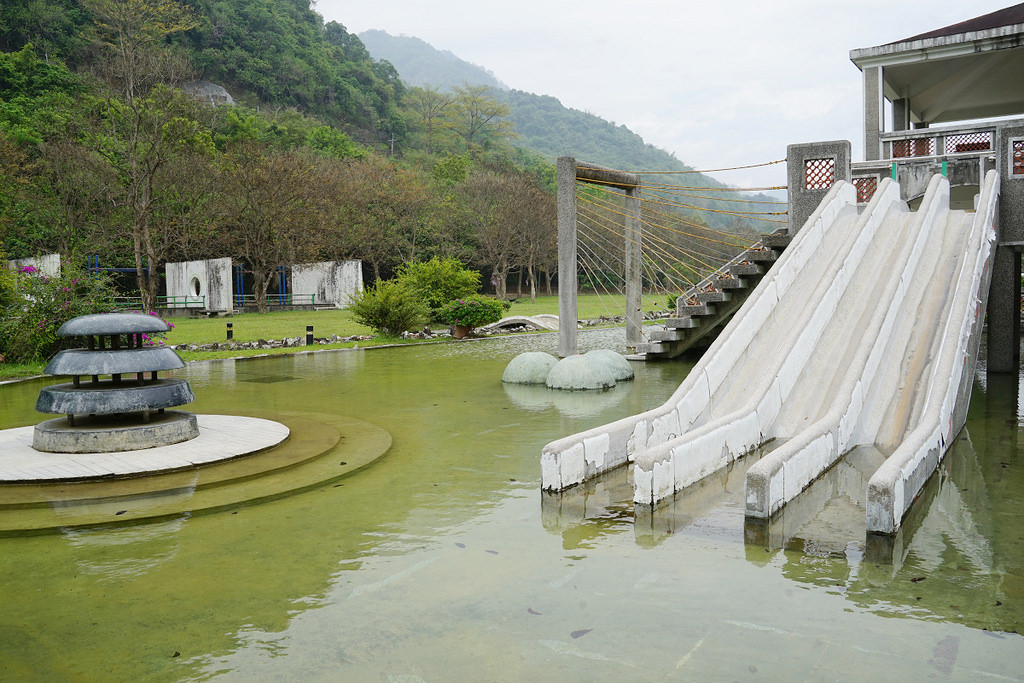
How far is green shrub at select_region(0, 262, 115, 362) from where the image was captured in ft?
43.0

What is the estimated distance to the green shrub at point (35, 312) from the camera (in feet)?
43.0

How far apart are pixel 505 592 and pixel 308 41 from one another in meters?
81.1

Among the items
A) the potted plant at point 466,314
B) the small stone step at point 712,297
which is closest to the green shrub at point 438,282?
the potted plant at point 466,314

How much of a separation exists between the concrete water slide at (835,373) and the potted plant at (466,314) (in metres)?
11.1

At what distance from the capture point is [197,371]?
13.4 metres

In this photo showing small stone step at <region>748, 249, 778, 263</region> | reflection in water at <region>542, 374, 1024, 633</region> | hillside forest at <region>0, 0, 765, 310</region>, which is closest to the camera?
reflection in water at <region>542, 374, 1024, 633</region>

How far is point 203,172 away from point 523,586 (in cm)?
3762

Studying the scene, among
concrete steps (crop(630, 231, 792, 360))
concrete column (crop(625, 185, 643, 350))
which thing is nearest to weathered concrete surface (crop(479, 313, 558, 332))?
concrete column (crop(625, 185, 643, 350))

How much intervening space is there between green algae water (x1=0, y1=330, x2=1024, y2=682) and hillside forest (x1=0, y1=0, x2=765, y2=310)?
1330 cm

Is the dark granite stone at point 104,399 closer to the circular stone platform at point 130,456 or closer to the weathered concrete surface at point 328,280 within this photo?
the circular stone platform at point 130,456

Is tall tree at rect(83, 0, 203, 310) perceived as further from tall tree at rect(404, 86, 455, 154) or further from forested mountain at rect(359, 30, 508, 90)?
forested mountain at rect(359, 30, 508, 90)

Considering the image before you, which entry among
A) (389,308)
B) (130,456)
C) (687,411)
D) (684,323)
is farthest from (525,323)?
(130,456)

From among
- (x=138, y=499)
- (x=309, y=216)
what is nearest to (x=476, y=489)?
(x=138, y=499)

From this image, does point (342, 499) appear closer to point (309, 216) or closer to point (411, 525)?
point (411, 525)
